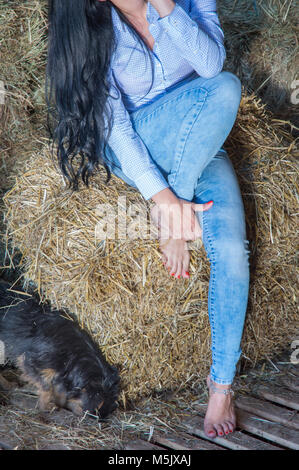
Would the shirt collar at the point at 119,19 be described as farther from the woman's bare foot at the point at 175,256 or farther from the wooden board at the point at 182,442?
the wooden board at the point at 182,442

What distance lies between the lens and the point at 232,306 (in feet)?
5.45

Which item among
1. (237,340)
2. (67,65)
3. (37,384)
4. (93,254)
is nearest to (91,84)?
(67,65)

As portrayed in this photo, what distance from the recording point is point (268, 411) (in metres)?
1.83

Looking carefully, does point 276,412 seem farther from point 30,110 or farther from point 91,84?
point 30,110

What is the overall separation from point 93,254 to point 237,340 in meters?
0.53

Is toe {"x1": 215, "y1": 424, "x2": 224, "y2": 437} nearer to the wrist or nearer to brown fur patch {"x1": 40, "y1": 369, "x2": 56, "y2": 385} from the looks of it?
brown fur patch {"x1": 40, "y1": 369, "x2": 56, "y2": 385}

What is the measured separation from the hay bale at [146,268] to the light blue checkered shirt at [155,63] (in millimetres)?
130

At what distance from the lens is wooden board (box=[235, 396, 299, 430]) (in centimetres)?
178

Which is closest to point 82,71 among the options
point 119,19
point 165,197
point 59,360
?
point 119,19

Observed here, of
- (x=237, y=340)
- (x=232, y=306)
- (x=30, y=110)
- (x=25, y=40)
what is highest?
(x=25, y=40)

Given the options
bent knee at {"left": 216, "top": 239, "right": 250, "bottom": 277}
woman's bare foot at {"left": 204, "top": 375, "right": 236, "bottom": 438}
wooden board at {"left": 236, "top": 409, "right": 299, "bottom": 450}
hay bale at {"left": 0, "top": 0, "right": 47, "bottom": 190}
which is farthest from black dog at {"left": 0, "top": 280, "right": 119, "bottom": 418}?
hay bale at {"left": 0, "top": 0, "right": 47, "bottom": 190}

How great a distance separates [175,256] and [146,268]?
0.10 m

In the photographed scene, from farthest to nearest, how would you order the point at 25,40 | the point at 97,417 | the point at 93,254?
the point at 25,40 < the point at 97,417 < the point at 93,254

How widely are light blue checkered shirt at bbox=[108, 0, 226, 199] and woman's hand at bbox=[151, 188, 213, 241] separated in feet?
0.14
